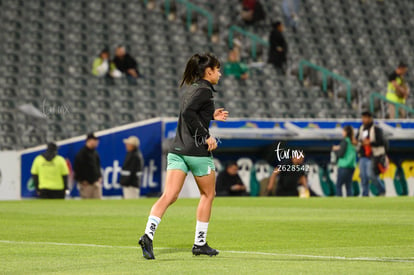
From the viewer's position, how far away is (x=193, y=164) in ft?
29.6

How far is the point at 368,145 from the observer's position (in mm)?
24656

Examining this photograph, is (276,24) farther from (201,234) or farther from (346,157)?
(201,234)

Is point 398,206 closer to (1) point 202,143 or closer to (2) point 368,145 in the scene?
(2) point 368,145

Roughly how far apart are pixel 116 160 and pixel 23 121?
9.80ft

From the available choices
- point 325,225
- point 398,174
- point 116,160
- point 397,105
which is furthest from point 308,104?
point 325,225

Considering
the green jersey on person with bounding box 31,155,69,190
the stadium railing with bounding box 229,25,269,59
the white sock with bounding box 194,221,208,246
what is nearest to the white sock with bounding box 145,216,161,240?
the white sock with bounding box 194,221,208,246

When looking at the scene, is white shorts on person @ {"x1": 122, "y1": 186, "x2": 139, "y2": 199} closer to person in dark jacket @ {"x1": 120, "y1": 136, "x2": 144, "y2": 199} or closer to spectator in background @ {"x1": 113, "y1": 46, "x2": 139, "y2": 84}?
person in dark jacket @ {"x1": 120, "y1": 136, "x2": 144, "y2": 199}

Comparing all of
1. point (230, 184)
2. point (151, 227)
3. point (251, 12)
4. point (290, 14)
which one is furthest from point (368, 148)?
point (151, 227)

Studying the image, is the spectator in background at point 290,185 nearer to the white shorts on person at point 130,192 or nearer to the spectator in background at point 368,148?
the spectator in background at point 368,148

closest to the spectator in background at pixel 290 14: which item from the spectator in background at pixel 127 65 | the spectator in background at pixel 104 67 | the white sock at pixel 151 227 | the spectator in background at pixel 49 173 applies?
the spectator in background at pixel 127 65

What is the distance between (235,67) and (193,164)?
74.5ft

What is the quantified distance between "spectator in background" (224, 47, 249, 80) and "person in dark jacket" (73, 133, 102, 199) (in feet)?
26.5

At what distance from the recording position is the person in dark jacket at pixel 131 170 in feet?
82.2

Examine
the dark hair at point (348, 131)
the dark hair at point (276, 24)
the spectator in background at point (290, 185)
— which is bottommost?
the spectator in background at point (290, 185)
